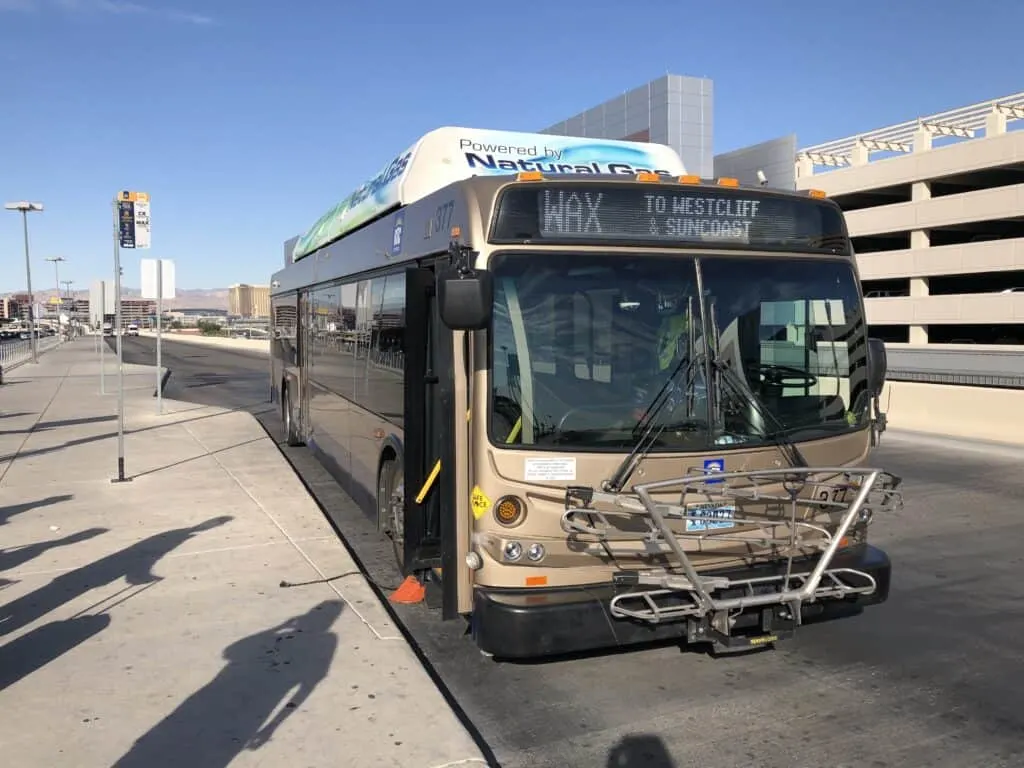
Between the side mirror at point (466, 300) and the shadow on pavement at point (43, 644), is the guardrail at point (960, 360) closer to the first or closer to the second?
the side mirror at point (466, 300)

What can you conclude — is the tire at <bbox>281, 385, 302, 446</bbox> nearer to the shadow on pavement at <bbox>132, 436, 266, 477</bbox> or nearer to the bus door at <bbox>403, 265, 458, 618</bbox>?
the shadow on pavement at <bbox>132, 436, 266, 477</bbox>

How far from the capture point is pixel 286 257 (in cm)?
1502

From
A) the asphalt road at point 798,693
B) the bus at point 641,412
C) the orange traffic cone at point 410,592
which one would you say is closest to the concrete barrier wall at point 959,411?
the asphalt road at point 798,693

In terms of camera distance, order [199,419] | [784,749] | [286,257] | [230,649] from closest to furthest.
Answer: [784,749] → [230,649] → [286,257] → [199,419]

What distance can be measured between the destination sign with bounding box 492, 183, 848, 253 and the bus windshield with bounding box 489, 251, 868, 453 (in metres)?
0.13

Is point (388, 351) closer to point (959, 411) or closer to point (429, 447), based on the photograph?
point (429, 447)

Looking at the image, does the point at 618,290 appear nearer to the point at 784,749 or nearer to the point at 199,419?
the point at 784,749

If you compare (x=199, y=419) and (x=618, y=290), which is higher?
(x=618, y=290)

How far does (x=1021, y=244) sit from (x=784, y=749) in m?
40.1

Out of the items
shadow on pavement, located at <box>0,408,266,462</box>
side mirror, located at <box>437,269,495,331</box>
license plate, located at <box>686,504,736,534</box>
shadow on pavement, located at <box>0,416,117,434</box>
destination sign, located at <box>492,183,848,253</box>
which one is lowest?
shadow on pavement, located at <box>0,416,117,434</box>

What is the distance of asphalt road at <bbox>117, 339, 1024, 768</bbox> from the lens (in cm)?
423

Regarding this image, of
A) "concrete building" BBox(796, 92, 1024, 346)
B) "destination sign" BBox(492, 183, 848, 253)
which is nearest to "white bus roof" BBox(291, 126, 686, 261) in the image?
"destination sign" BBox(492, 183, 848, 253)

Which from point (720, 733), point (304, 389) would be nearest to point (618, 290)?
point (720, 733)

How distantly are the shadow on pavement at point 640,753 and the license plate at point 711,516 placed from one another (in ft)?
3.59
